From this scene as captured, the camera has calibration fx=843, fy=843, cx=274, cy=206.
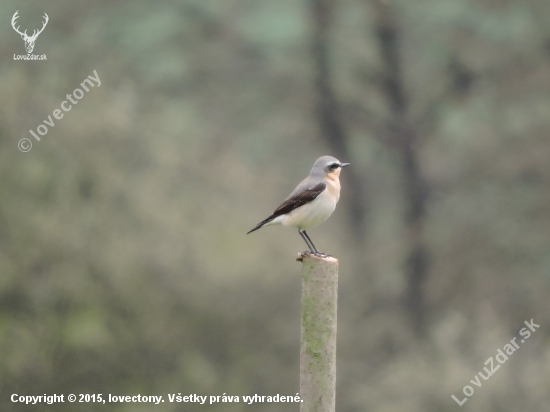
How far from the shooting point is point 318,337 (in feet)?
18.3

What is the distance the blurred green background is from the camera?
54.9ft

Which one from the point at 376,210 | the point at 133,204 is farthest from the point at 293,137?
the point at 133,204

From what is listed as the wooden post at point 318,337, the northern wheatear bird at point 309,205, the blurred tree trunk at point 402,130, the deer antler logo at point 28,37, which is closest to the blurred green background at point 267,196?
the blurred tree trunk at point 402,130

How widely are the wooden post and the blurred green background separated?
11065 mm

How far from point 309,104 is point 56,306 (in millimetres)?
16911

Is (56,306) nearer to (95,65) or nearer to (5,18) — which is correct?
(95,65)

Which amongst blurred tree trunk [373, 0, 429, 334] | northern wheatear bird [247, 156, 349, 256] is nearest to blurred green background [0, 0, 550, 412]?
blurred tree trunk [373, 0, 429, 334]

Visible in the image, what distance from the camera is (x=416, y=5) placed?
31.5 metres

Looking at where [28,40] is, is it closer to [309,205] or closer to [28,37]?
[28,37]

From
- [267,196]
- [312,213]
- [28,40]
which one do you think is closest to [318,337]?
[312,213]

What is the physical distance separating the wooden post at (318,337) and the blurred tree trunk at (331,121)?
24.3 m

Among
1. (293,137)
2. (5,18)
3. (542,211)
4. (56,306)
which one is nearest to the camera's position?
(56,306)

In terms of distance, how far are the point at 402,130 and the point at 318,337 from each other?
83.7 feet

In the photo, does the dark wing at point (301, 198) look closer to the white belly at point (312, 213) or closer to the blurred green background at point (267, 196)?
the white belly at point (312, 213)
